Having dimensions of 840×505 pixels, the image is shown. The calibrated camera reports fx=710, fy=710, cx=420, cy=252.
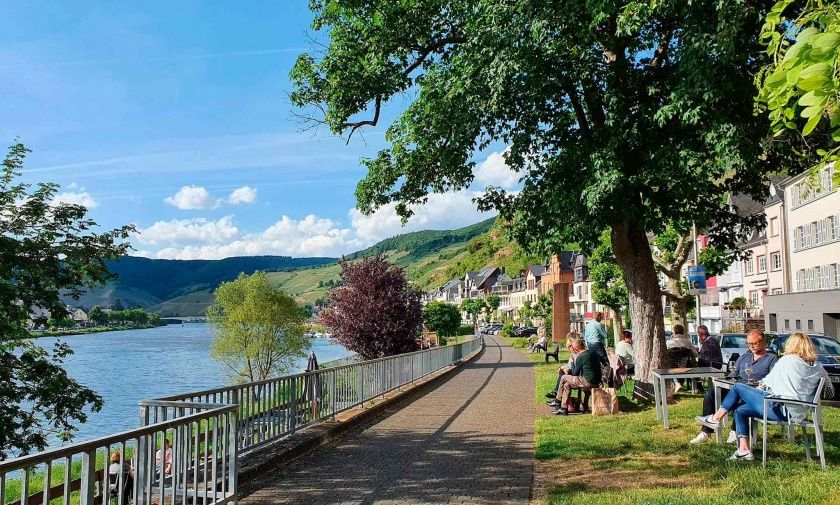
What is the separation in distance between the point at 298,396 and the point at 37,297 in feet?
13.8

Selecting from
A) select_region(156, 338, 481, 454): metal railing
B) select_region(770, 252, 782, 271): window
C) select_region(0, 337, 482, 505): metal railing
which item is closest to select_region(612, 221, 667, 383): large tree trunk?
select_region(156, 338, 481, 454): metal railing

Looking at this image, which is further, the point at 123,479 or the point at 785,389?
the point at 785,389

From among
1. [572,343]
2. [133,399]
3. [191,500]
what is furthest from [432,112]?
[133,399]

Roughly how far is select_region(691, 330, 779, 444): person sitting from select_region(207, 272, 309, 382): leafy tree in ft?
156

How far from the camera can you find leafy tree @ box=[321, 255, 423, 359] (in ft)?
97.6

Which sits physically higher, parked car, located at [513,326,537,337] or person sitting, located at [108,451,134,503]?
person sitting, located at [108,451,134,503]

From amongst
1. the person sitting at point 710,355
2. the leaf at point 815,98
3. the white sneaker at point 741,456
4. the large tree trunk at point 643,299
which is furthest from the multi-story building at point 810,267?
the leaf at point 815,98

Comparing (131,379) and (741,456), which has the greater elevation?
(741,456)

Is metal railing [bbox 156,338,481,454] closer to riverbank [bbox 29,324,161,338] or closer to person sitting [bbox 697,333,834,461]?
riverbank [bbox 29,324,161,338]

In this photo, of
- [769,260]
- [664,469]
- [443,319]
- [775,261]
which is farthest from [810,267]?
[664,469]

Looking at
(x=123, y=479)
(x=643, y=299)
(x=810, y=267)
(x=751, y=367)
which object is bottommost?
(x=123, y=479)

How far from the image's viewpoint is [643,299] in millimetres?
14836

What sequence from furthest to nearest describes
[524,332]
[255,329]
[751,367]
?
[524,332], [255,329], [751,367]

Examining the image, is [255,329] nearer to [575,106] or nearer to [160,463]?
[575,106]
